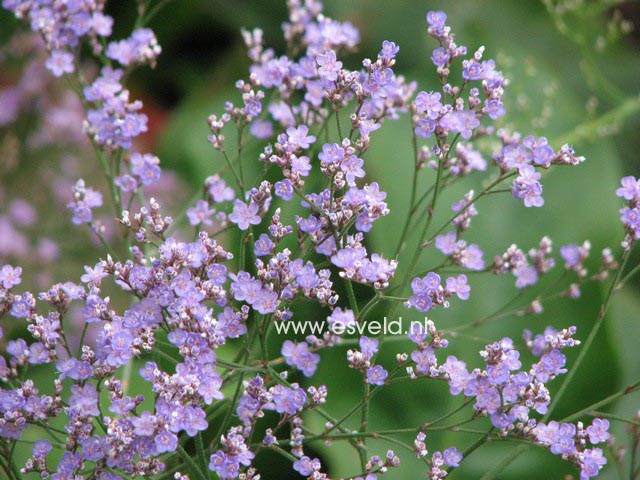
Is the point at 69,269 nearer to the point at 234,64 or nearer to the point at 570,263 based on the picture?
the point at 234,64

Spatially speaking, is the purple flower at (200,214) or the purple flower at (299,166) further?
the purple flower at (200,214)

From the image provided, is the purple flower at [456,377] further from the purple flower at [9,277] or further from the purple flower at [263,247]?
the purple flower at [9,277]

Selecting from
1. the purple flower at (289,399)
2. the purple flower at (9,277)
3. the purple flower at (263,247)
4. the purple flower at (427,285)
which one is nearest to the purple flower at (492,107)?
the purple flower at (427,285)

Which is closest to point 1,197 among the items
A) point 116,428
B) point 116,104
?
point 116,104

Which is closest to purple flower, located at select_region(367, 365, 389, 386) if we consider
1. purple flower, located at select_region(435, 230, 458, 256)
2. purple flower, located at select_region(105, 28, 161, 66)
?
purple flower, located at select_region(435, 230, 458, 256)

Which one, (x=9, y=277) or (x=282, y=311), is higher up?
(x=9, y=277)

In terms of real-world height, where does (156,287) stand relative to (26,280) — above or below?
below

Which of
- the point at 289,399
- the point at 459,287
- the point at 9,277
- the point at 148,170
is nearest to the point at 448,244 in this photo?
the point at 459,287

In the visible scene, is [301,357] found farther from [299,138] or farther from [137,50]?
[137,50]

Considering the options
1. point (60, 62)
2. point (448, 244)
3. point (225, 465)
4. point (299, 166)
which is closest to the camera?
point (225, 465)

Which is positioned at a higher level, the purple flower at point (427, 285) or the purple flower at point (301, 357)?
the purple flower at point (427, 285)

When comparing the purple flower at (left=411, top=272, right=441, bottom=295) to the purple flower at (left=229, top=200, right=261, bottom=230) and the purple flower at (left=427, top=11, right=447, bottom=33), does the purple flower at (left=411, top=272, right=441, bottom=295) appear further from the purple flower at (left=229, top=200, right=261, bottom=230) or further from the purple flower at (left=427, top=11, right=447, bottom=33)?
the purple flower at (left=427, top=11, right=447, bottom=33)
